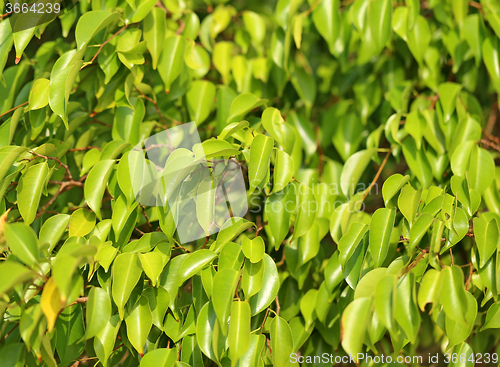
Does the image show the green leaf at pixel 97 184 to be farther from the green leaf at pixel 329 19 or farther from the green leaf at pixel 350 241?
the green leaf at pixel 329 19

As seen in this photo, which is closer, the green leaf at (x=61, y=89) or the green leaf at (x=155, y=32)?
the green leaf at (x=61, y=89)

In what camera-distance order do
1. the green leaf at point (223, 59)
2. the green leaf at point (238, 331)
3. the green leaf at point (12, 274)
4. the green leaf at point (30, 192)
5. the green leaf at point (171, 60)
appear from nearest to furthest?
the green leaf at point (12, 274) < the green leaf at point (238, 331) < the green leaf at point (30, 192) < the green leaf at point (171, 60) < the green leaf at point (223, 59)

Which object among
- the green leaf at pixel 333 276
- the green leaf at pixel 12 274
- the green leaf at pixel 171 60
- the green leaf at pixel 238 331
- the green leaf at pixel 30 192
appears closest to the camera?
the green leaf at pixel 12 274

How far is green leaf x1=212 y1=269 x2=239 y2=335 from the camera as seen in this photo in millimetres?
625

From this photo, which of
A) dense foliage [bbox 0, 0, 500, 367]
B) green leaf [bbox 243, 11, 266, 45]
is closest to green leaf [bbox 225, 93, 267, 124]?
dense foliage [bbox 0, 0, 500, 367]

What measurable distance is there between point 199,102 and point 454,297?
0.78m

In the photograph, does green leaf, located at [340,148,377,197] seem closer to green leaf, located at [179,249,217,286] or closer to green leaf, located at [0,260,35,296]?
green leaf, located at [179,249,217,286]

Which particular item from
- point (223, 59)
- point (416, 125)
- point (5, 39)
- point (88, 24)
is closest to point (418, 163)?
point (416, 125)

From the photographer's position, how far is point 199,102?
3.35 feet

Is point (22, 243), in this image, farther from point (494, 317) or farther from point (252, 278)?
point (494, 317)

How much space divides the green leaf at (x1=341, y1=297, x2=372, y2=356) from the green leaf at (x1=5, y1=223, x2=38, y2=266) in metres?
0.50

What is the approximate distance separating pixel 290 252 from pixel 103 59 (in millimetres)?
670

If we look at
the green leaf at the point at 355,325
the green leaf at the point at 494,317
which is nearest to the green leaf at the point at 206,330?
the green leaf at the point at 355,325

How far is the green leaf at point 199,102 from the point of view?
1021 millimetres
